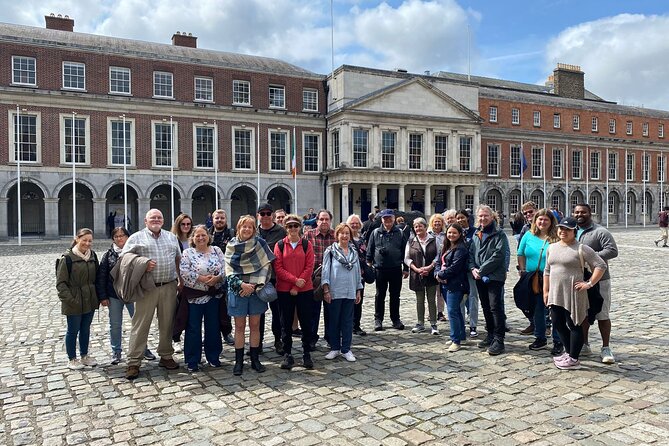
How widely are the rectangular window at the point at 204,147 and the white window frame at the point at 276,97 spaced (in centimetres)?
512

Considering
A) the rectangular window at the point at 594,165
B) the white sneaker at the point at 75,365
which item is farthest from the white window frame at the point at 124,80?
the rectangular window at the point at 594,165

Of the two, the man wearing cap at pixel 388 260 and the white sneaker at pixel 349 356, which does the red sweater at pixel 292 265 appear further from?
the man wearing cap at pixel 388 260

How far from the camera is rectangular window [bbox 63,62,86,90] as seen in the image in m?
32.2

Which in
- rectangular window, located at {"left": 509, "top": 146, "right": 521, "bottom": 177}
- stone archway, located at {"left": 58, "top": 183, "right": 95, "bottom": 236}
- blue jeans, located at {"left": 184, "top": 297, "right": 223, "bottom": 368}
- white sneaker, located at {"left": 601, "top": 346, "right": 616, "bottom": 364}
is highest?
rectangular window, located at {"left": 509, "top": 146, "right": 521, "bottom": 177}

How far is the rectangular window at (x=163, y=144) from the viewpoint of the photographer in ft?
112

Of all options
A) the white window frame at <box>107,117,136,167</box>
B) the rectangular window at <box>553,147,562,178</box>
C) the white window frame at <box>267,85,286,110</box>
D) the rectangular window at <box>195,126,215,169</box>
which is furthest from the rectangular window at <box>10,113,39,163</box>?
the rectangular window at <box>553,147,562,178</box>

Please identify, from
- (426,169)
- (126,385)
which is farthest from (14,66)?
(126,385)

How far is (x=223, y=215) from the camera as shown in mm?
7973

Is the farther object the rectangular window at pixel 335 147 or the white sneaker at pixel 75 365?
the rectangular window at pixel 335 147

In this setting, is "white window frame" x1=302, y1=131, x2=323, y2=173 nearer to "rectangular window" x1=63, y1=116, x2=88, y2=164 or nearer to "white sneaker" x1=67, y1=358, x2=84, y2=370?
"rectangular window" x1=63, y1=116, x2=88, y2=164

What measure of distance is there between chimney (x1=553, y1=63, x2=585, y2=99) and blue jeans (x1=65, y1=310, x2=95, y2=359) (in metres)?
58.3

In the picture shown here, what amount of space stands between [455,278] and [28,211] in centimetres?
3437

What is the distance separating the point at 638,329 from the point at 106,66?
112ft

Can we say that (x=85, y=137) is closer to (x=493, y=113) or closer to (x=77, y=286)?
(x=77, y=286)
